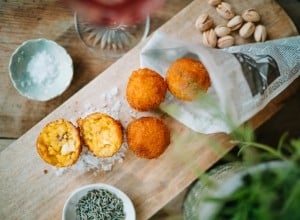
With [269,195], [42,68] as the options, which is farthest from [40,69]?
[269,195]

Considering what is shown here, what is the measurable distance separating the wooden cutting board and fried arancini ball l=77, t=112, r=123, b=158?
0.14 ft

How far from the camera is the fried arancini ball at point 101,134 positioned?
0.84 metres

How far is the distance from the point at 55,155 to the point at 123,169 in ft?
0.38

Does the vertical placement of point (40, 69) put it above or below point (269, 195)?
below

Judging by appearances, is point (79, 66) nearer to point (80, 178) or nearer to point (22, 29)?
point (22, 29)

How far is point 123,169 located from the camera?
2.87 feet

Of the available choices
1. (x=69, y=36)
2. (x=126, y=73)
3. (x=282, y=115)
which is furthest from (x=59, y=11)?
(x=282, y=115)

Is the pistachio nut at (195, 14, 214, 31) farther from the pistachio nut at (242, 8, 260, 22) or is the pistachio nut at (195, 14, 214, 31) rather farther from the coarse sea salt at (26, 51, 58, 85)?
the coarse sea salt at (26, 51, 58, 85)

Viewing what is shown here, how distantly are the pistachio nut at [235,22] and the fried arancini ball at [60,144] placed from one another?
31 cm

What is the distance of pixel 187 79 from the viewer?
829 millimetres

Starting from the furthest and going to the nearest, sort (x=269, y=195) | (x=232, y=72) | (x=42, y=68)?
(x=42, y=68)
(x=232, y=72)
(x=269, y=195)

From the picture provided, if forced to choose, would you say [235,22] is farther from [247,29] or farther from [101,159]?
[101,159]

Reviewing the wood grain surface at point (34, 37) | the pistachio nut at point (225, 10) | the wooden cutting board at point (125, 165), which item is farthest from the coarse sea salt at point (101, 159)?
the pistachio nut at point (225, 10)

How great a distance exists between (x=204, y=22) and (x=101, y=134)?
255mm
